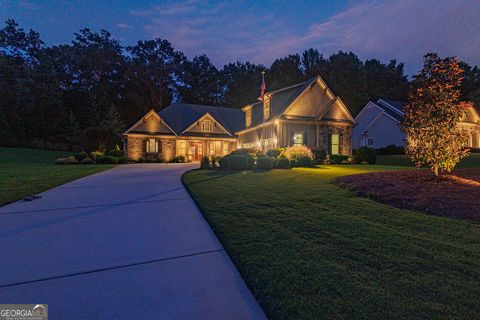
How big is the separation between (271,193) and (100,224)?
4139 mm

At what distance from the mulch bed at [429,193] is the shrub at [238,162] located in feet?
19.9

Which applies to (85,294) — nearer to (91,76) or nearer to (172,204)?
(172,204)

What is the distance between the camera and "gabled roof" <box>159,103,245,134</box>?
28.0 m

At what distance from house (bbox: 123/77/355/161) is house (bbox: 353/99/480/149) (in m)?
7.46

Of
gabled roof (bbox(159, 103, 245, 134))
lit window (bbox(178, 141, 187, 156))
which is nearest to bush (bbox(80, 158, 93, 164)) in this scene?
lit window (bbox(178, 141, 187, 156))

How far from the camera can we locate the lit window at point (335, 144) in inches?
849

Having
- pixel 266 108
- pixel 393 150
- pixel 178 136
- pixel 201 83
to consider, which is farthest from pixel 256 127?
pixel 201 83

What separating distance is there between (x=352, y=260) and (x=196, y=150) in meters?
25.5

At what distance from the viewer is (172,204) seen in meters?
5.62

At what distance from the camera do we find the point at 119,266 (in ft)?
8.82

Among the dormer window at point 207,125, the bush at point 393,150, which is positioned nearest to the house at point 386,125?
the bush at point 393,150

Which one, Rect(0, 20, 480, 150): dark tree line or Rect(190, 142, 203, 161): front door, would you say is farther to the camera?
Rect(0, 20, 480, 150): dark tree line

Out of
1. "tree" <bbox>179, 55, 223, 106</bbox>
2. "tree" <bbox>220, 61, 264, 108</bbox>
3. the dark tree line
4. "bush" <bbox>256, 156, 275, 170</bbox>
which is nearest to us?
"bush" <bbox>256, 156, 275, 170</bbox>

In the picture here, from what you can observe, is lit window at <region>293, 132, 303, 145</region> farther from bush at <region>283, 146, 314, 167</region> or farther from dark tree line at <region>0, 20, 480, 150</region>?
dark tree line at <region>0, 20, 480, 150</region>
